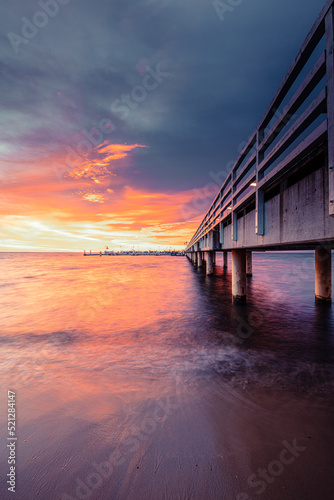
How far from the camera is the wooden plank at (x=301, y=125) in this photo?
359 cm

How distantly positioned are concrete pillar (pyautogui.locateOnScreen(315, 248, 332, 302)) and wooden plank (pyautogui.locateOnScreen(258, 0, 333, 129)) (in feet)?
31.7

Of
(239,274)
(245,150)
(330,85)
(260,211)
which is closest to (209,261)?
(239,274)

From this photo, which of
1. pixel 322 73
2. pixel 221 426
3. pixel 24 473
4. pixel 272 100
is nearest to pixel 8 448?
pixel 24 473

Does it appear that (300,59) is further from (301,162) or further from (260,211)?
(260,211)

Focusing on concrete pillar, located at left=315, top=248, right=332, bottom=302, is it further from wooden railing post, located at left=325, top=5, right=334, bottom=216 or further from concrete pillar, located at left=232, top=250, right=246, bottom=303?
wooden railing post, located at left=325, top=5, right=334, bottom=216

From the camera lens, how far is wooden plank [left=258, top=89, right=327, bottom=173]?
3.59m

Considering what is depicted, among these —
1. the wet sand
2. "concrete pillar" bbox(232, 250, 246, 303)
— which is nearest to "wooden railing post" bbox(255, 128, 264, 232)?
the wet sand

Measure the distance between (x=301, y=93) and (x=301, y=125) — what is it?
56 cm

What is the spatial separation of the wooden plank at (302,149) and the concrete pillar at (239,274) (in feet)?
27.4

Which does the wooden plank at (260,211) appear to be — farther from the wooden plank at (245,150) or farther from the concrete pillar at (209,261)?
the concrete pillar at (209,261)

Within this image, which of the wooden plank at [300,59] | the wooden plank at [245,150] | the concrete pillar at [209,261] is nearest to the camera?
the wooden plank at [300,59]

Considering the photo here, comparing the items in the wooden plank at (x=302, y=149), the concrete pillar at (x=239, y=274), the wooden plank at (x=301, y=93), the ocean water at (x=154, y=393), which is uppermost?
the wooden plank at (x=301, y=93)

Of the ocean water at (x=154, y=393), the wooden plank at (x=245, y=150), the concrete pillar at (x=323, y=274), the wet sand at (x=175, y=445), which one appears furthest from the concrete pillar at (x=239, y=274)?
the wet sand at (x=175, y=445)

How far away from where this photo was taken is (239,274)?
13641 mm
